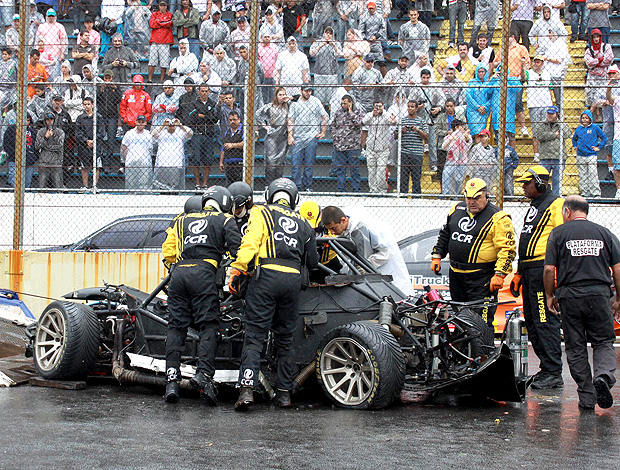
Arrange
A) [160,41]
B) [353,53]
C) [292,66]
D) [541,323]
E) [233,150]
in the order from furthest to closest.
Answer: [160,41], [353,53], [292,66], [233,150], [541,323]

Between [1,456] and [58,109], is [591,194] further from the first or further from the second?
[1,456]

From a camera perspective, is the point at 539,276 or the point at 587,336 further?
the point at 539,276

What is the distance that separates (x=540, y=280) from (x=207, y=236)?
3.06m

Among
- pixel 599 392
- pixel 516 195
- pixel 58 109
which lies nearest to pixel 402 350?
pixel 599 392

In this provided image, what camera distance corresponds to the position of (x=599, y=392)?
7098mm

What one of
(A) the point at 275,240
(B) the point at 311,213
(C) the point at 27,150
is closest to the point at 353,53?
(C) the point at 27,150

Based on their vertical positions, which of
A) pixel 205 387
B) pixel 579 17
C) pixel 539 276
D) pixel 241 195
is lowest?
pixel 205 387

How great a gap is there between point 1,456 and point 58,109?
8.70 metres

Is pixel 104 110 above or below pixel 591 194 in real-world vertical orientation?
above

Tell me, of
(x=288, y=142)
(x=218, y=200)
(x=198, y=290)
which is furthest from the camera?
(x=288, y=142)

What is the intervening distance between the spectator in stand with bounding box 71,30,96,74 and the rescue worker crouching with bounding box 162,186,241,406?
28.6 feet

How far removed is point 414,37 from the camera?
1567cm

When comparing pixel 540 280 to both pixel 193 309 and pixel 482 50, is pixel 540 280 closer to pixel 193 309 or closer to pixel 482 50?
pixel 193 309

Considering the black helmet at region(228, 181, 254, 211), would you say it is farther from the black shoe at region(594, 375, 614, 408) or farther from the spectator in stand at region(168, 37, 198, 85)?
the spectator in stand at region(168, 37, 198, 85)
